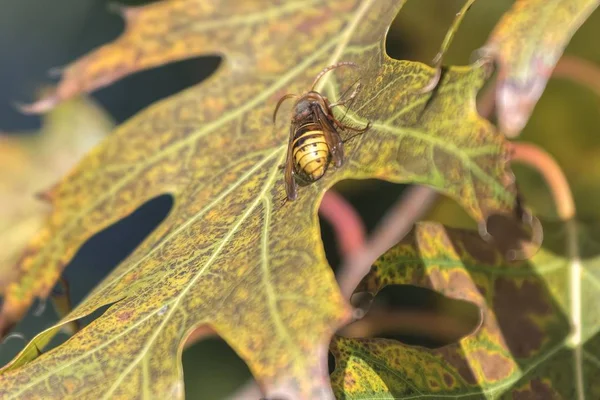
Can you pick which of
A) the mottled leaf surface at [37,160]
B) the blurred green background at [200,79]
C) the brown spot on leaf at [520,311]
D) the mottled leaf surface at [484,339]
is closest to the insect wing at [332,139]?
the mottled leaf surface at [484,339]

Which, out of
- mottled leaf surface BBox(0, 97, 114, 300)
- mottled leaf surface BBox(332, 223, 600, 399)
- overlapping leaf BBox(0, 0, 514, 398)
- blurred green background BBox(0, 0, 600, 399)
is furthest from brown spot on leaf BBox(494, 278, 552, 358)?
mottled leaf surface BBox(0, 97, 114, 300)

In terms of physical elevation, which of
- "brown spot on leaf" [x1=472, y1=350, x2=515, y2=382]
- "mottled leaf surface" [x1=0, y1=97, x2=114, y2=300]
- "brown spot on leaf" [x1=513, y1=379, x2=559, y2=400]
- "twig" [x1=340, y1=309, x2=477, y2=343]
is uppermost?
"mottled leaf surface" [x1=0, y1=97, x2=114, y2=300]

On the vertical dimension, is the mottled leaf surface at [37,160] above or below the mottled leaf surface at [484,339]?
above

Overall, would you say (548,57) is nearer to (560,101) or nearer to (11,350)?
(560,101)

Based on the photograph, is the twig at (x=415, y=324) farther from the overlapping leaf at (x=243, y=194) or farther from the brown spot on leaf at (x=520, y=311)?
the overlapping leaf at (x=243, y=194)

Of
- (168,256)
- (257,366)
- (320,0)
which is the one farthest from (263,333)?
(320,0)

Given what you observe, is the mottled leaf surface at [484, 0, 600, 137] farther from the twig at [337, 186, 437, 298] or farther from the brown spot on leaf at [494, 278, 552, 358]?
the twig at [337, 186, 437, 298]
